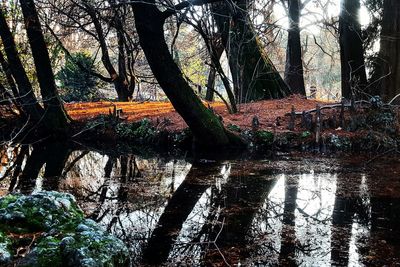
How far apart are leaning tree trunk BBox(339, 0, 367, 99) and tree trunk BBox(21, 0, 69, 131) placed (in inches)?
324

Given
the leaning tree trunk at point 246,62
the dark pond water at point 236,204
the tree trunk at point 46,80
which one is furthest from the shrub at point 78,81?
the dark pond water at point 236,204

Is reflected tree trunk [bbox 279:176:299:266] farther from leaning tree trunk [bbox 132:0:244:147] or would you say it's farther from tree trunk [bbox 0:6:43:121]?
tree trunk [bbox 0:6:43:121]

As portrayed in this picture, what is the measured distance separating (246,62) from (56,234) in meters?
11.2

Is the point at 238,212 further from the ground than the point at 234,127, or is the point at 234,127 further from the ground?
the point at 234,127

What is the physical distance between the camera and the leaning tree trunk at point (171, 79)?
30.0 ft

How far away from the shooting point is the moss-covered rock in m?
3.47

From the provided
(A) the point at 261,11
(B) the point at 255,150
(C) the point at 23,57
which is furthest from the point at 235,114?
(C) the point at 23,57

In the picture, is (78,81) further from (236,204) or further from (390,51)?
(236,204)

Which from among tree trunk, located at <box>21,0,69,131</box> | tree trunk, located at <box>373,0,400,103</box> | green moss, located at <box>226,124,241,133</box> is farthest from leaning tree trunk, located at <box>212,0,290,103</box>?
tree trunk, located at <box>21,0,69,131</box>

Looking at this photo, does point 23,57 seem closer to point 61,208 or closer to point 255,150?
point 255,150

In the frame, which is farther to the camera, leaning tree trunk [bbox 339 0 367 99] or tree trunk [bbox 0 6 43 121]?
leaning tree trunk [bbox 339 0 367 99]

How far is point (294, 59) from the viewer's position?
615 inches

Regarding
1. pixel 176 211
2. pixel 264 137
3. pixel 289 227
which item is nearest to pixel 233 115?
pixel 264 137

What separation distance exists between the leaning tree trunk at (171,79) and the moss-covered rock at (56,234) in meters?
4.93
